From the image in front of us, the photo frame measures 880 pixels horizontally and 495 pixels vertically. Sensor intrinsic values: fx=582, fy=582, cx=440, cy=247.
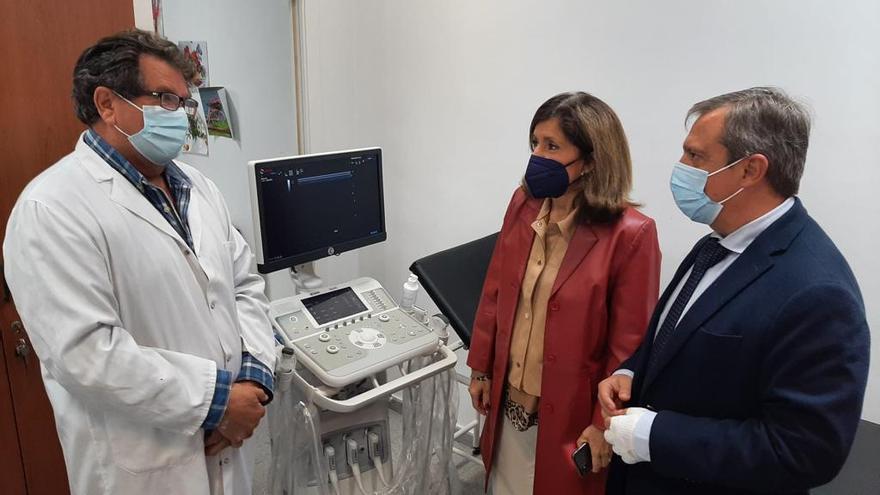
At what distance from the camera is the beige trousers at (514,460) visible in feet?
5.27

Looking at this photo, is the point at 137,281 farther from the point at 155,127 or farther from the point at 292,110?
the point at 292,110

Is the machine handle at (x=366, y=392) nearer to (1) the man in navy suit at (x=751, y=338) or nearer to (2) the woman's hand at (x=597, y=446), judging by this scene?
(2) the woman's hand at (x=597, y=446)

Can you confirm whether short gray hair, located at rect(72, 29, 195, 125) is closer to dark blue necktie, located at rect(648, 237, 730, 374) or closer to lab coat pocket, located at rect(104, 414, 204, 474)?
lab coat pocket, located at rect(104, 414, 204, 474)

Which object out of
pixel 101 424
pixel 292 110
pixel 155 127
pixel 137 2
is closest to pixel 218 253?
pixel 155 127

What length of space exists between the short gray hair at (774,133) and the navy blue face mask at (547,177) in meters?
0.44

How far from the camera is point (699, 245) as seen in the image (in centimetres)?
121

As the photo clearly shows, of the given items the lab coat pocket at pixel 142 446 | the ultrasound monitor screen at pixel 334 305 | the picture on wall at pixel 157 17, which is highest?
the picture on wall at pixel 157 17

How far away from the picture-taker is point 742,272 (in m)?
1.02

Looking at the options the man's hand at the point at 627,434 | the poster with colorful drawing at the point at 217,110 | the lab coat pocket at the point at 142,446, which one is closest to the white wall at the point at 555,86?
the poster with colorful drawing at the point at 217,110

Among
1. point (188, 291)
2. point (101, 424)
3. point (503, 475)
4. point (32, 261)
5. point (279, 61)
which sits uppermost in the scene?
point (279, 61)

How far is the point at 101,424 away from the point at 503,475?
106 centimetres

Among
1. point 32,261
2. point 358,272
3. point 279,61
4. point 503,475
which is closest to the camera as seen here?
point 32,261

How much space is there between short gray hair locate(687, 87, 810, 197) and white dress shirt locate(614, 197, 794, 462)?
4 centimetres

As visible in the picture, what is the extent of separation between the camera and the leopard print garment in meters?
1.58
